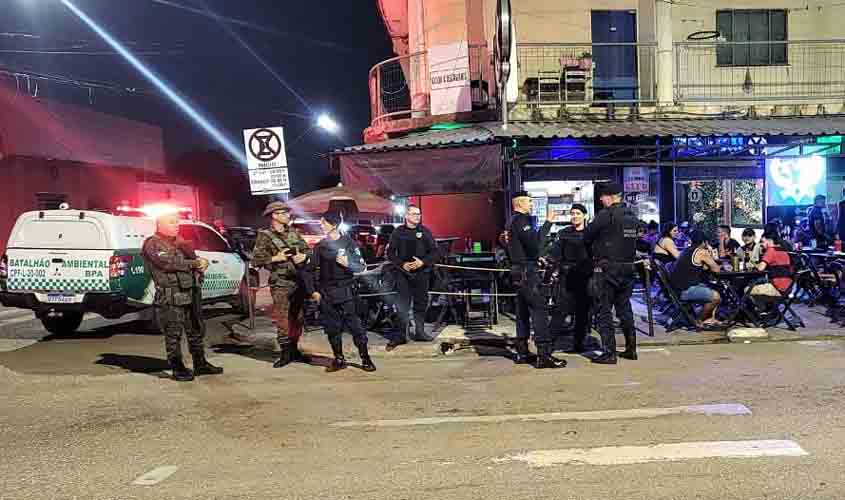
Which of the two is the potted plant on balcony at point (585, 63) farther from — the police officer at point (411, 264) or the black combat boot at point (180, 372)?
the black combat boot at point (180, 372)

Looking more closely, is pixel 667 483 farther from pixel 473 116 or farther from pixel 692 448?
pixel 473 116

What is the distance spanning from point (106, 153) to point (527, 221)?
24.8 metres

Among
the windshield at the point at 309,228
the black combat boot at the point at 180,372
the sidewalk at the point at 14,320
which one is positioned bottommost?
the sidewalk at the point at 14,320

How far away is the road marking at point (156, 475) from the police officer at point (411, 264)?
4.30 meters

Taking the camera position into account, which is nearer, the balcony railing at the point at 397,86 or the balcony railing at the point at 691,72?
the balcony railing at the point at 691,72

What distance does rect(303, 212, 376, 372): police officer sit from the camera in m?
6.87

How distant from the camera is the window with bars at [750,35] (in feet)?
46.0

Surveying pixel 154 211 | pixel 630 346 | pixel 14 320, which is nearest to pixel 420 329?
pixel 630 346

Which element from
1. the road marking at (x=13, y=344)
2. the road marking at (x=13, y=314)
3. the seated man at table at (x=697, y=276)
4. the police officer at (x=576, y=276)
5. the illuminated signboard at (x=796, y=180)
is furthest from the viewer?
the illuminated signboard at (x=796, y=180)

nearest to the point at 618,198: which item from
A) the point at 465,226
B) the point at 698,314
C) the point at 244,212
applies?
the point at 698,314

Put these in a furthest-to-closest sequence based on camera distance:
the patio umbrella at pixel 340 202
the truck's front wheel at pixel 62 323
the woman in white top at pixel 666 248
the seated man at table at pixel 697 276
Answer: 1. the patio umbrella at pixel 340 202
2. the truck's front wheel at pixel 62 323
3. the woman in white top at pixel 666 248
4. the seated man at table at pixel 697 276

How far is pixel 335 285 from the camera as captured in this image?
6.88m

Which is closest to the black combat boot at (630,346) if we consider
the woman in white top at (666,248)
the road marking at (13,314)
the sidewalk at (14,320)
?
the woman in white top at (666,248)

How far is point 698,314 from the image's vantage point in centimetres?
925
